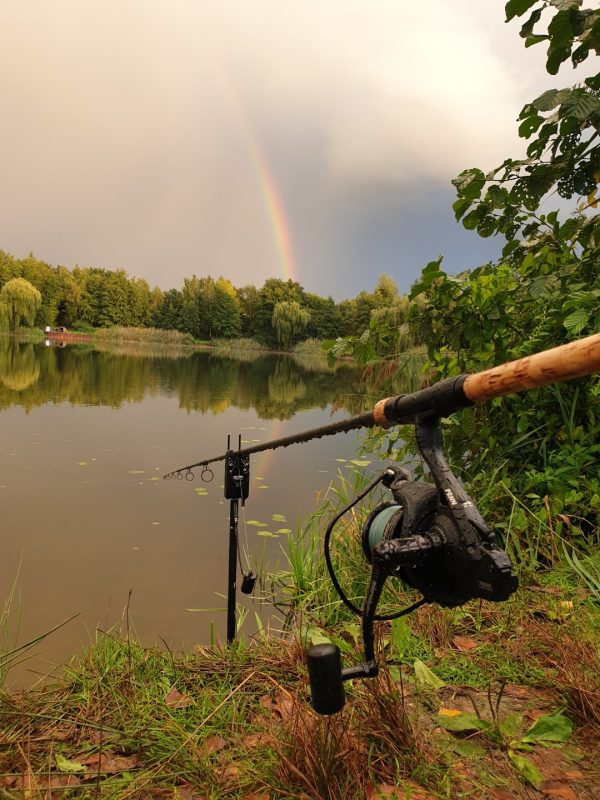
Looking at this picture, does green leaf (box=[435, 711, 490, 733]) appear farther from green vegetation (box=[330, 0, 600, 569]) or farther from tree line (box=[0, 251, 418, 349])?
tree line (box=[0, 251, 418, 349])

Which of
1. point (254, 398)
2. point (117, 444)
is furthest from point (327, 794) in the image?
point (254, 398)

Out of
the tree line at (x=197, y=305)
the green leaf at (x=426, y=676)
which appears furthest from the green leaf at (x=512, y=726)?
the tree line at (x=197, y=305)

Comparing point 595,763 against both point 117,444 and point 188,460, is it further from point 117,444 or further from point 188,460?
point 117,444

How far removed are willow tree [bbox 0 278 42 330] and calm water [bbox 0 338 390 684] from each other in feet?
130

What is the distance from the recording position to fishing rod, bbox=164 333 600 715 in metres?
0.94

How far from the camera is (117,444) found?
10.2 m

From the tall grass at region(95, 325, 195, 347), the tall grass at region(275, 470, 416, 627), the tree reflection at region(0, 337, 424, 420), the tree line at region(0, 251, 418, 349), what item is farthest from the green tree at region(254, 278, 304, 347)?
the tall grass at region(275, 470, 416, 627)

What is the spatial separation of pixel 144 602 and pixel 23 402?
11.6m

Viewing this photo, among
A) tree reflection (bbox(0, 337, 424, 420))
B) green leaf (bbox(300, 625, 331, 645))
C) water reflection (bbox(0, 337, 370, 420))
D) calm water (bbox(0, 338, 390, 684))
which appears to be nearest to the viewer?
green leaf (bbox(300, 625, 331, 645))

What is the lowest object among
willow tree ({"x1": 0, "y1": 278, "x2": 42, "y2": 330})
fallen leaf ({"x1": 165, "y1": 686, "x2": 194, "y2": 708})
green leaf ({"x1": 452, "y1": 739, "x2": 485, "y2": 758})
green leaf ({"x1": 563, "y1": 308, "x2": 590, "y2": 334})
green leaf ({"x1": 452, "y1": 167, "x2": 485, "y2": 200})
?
fallen leaf ({"x1": 165, "y1": 686, "x2": 194, "y2": 708})

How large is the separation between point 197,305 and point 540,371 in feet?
277

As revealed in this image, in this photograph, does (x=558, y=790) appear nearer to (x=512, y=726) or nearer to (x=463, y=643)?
(x=512, y=726)

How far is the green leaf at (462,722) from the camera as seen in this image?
1.84m

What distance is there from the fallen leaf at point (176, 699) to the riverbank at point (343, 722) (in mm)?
13
